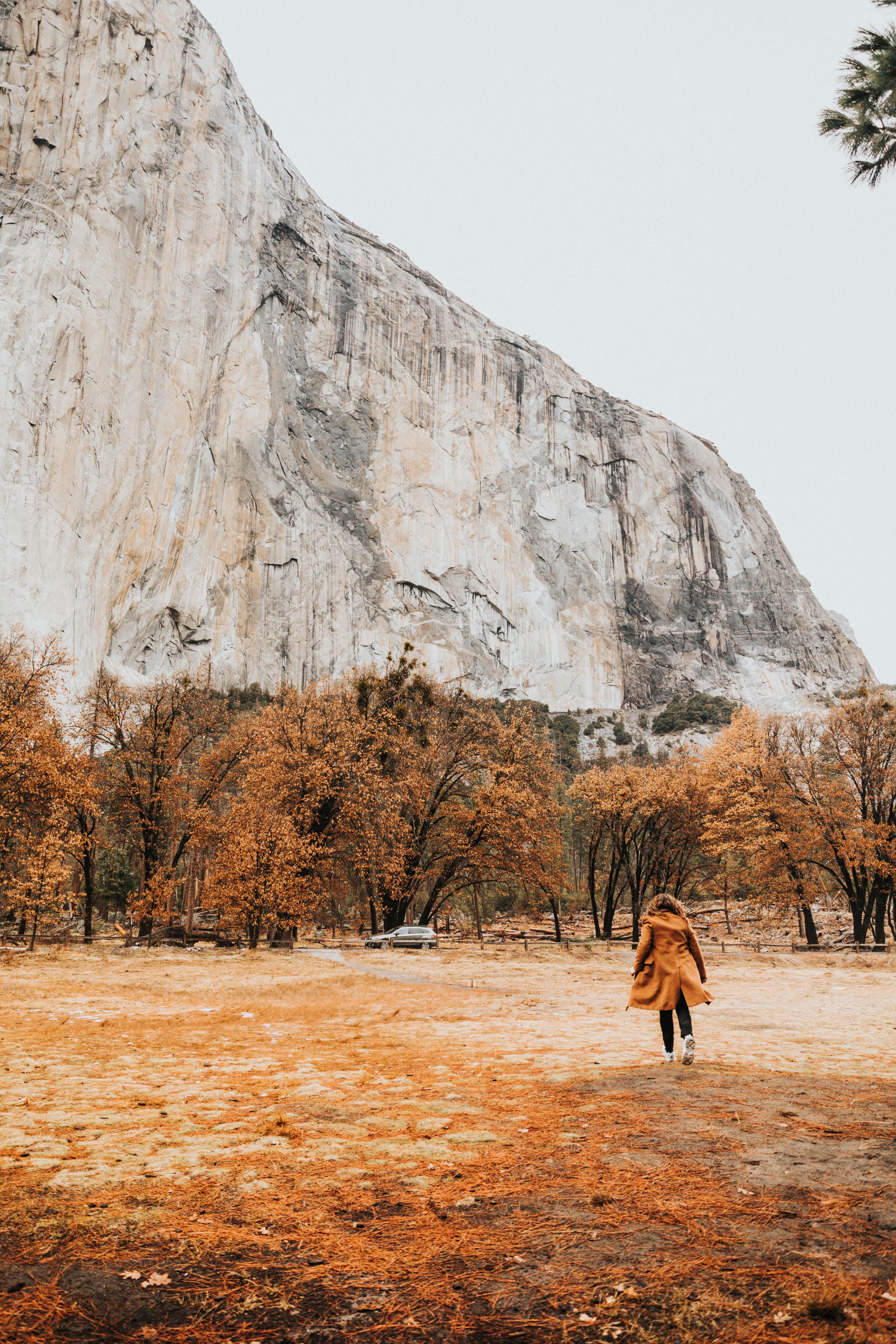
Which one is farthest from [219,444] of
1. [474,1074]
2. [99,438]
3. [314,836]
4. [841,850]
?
[474,1074]

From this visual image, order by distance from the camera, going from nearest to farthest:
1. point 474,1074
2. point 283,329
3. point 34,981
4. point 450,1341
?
point 450,1341 → point 474,1074 → point 34,981 → point 283,329

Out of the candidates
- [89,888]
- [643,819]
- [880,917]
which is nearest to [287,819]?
[89,888]

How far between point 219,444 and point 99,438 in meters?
17.8

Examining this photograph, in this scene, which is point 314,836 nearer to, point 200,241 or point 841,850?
point 841,850

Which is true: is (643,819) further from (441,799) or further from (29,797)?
(29,797)

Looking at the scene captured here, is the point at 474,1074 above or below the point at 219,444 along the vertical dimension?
below

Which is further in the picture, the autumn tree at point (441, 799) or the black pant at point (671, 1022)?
the autumn tree at point (441, 799)

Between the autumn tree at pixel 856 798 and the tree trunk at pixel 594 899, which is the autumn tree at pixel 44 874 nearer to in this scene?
the tree trunk at pixel 594 899

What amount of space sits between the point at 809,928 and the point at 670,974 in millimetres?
25358

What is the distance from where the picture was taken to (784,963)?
24.6 m

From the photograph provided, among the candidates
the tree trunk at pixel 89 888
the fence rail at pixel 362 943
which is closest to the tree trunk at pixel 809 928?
the fence rail at pixel 362 943

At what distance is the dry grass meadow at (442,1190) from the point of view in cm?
233

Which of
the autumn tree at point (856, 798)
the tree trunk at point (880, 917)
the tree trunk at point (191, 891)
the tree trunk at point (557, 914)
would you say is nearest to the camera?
the autumn tree at point (856, 798)

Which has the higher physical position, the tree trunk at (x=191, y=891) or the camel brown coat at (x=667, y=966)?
the camel brown coat at (x=667, y=966)
